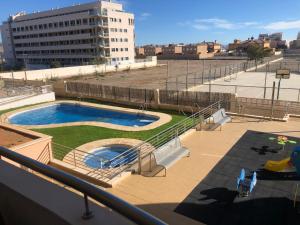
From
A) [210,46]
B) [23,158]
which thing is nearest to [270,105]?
[23,158]

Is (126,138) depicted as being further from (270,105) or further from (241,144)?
(270,105)

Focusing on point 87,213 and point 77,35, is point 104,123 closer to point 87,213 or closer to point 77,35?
point 87,213

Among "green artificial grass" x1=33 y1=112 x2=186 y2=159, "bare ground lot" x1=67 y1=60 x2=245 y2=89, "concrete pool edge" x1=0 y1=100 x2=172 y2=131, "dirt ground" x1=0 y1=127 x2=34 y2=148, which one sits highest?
"dirt ground" x1=0 y1=127 x2=34 y2=148

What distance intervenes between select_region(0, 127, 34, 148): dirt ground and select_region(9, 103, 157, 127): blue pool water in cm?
931

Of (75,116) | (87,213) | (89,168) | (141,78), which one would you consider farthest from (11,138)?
(141,78)

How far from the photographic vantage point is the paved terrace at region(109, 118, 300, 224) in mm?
9047

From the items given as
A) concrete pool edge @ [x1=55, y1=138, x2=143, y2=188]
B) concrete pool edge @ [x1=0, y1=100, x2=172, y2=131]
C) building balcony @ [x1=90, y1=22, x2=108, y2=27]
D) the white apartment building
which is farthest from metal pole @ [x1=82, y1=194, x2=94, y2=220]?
building balcony @ [x1=90, y1=22, x2=108, y2=27]

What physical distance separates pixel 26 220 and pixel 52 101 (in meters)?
28.6

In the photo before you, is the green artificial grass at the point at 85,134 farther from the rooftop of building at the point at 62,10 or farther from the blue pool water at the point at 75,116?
the rooftop of building at the point at 62,10

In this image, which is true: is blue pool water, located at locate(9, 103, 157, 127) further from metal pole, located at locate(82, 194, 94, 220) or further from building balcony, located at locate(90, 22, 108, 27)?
building balcony, located at locate(90, 22, 108, 27)

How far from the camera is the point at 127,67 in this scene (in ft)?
212

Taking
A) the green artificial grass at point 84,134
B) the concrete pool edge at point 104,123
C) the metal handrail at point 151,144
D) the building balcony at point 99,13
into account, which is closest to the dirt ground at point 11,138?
the green artificial grass at point 84,134

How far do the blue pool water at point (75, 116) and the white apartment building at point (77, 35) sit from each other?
4165cm

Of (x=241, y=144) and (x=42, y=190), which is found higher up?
(x=42, y=190)
